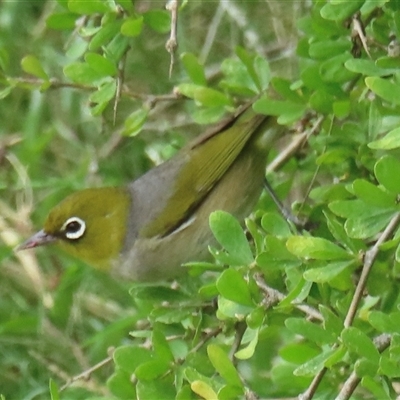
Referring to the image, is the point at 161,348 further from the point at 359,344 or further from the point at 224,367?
the point at 359,344

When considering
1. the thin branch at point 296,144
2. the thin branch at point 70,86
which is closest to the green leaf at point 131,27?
the thin branch at point 70,86

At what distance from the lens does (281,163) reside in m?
2.41

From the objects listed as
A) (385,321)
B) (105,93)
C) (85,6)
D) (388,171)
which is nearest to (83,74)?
(105,93)

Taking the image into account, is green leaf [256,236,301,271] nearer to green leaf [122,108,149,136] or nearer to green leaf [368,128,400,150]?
green leaf [368,128,400,150]

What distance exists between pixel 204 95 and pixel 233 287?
2.23 feet

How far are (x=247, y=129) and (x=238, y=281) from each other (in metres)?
1.20

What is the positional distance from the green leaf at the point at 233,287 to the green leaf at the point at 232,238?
0.05m

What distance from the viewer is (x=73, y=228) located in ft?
8.64

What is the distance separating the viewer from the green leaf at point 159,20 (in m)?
2.01

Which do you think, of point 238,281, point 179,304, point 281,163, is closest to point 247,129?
point 281,163

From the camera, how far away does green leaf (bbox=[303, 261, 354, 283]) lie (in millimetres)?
1397

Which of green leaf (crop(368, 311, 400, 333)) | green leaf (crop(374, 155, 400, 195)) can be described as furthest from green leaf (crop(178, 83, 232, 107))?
green leaf (crop(368, 311, 400, 333))

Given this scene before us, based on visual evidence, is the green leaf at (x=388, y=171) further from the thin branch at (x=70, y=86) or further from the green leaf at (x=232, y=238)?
the thin branch at (x=70, y=86)

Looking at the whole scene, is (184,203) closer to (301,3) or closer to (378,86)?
(301,3)
